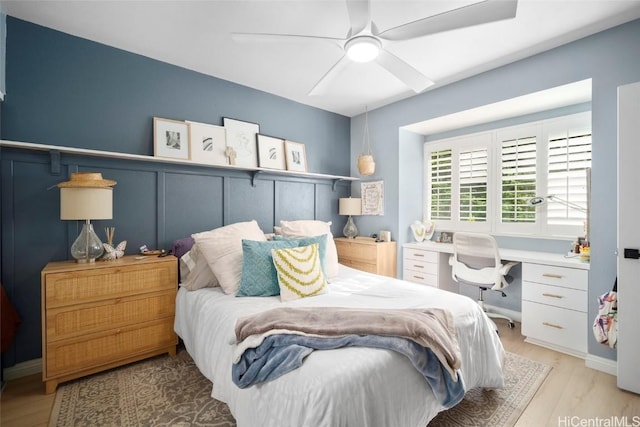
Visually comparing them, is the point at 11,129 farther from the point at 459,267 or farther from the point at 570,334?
the point at 570,334

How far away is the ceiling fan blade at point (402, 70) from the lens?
6.46 feet

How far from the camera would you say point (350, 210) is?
3941mm

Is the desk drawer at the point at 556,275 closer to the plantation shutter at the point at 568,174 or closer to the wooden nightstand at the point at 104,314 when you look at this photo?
the plantation shutter at the point at 568,174

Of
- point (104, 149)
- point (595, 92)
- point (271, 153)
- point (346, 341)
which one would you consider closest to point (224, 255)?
point (346, 341)

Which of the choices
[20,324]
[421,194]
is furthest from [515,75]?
[20,324]

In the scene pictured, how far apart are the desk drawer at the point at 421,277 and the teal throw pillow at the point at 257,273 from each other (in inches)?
82.8

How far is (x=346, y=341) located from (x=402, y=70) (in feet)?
6.08

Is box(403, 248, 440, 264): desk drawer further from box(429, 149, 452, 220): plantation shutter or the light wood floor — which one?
the light wood floor

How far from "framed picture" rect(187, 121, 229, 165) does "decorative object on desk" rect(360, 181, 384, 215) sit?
77.9 inches

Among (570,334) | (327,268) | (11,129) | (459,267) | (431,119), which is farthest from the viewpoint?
(431,119)

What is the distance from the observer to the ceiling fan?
1474mm

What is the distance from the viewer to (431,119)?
3398mm

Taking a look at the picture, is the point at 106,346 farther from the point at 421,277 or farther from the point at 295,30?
the point at 421,277

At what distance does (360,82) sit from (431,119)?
95 centimetres
